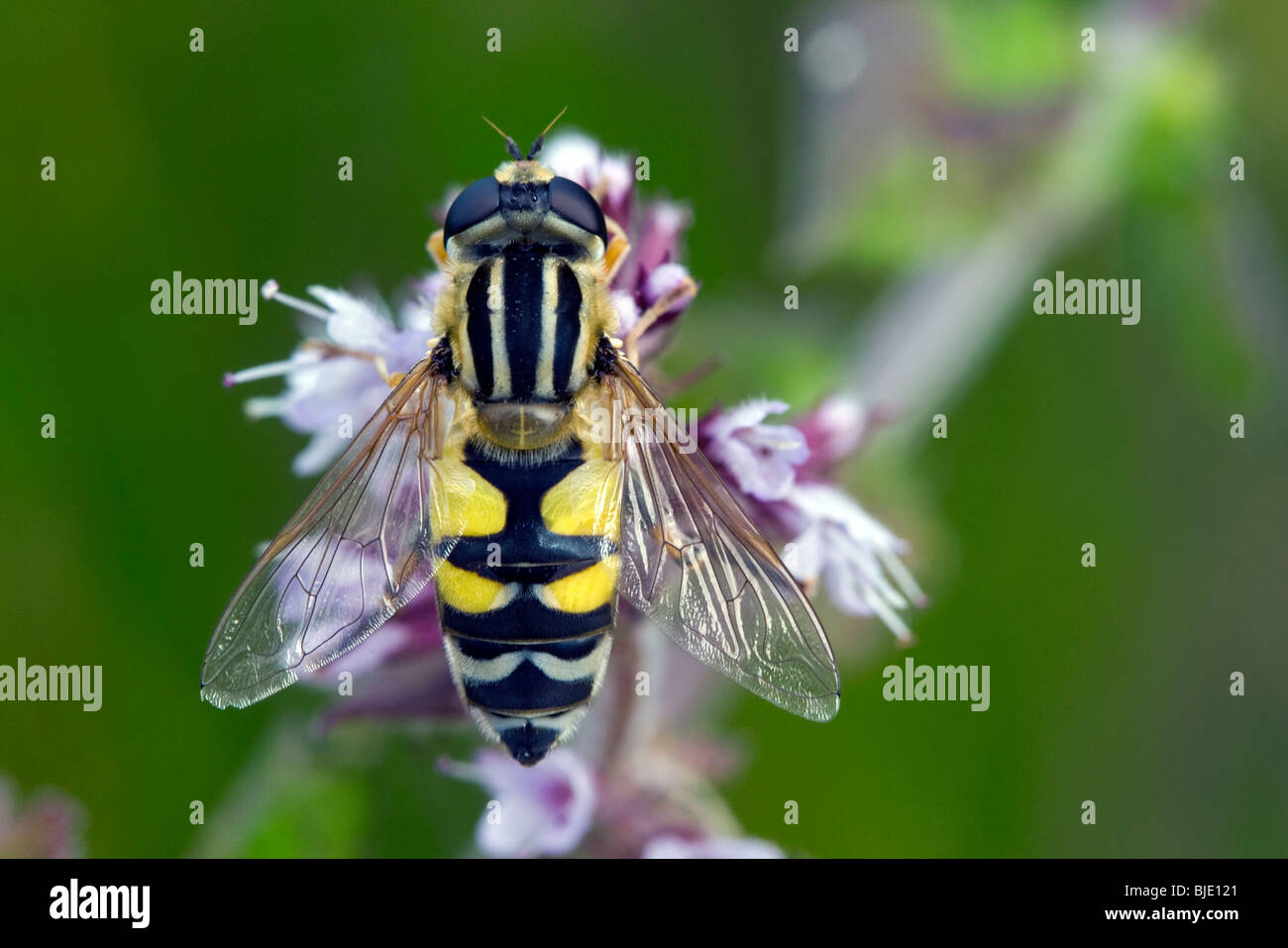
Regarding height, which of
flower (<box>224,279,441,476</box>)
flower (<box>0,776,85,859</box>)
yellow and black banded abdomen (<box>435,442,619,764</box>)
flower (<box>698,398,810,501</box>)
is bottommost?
flower (<box>0,776,85,859</box>)

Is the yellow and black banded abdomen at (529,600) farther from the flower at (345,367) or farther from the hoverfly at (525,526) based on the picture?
the flower at (345,367)

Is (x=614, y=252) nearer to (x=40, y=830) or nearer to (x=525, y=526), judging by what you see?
(x=525, y=526)

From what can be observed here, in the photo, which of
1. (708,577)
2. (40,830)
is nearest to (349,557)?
(708,577)

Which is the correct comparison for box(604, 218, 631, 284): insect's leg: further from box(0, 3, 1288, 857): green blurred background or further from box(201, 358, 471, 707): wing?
box(0, 3, 1288, 857): green blurred background

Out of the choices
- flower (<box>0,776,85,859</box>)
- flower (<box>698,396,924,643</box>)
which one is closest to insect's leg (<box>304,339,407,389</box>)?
flower (<box>698,396,924,643</box>)
